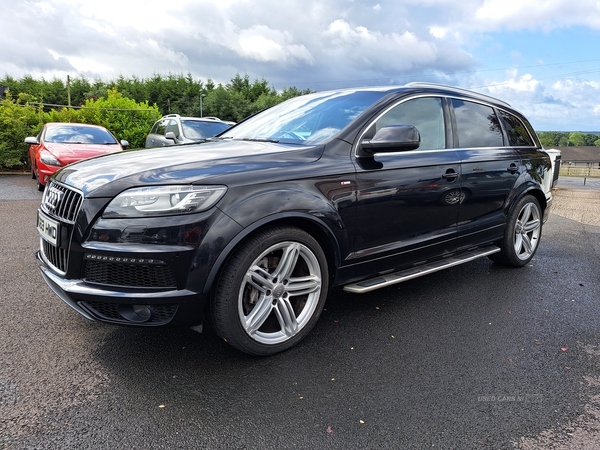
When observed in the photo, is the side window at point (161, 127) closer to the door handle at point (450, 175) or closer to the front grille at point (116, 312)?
the door handle at point (450, 175)

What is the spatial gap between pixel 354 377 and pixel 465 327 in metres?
1.19

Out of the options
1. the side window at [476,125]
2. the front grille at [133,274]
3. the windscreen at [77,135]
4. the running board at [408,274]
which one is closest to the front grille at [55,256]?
the front grille at [133,274]

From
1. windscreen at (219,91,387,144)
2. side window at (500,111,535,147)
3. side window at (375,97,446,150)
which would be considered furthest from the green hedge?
side window at (500,111,535,147)

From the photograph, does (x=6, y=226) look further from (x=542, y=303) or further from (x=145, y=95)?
(x=145, y=95)

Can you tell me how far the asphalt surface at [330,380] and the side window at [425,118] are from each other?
1357mm

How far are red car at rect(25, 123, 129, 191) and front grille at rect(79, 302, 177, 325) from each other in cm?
672

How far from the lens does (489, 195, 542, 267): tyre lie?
4.62m

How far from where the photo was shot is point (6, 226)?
6305 mm

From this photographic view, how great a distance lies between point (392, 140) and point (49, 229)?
2.25m

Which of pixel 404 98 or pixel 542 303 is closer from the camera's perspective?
pixel 404 98

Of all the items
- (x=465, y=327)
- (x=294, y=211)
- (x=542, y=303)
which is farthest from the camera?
(x=542, y=303)

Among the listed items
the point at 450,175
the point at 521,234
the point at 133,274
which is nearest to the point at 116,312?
the point at 133,274

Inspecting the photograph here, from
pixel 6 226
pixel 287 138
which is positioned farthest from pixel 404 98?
pixel 6 226

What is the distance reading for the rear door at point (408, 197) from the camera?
10.4ft
